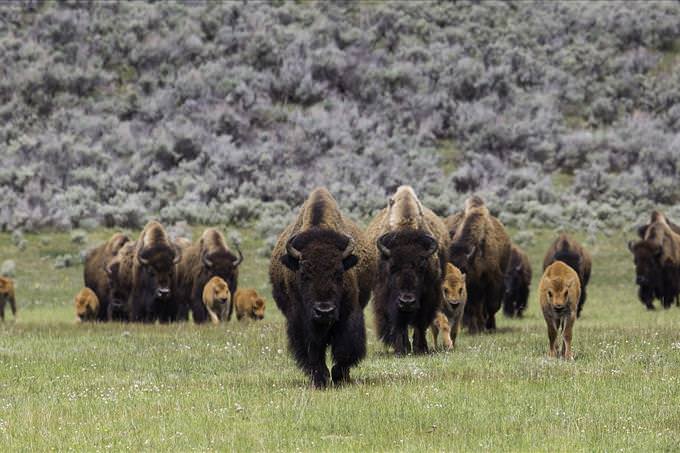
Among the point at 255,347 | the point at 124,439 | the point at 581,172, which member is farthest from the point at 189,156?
the point at 124,439

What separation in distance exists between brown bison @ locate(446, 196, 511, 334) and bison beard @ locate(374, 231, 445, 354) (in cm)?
278

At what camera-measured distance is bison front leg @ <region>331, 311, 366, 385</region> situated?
11.5 m

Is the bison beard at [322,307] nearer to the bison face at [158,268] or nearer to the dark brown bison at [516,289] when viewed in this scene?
the bison face at [158,268]

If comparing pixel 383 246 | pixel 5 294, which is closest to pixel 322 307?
pixel 383 246

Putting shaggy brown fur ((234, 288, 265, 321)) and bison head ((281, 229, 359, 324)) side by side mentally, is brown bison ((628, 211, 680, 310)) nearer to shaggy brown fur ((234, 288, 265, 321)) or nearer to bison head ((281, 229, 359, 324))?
shaggy brown fur ((234, 288, 265, 321))

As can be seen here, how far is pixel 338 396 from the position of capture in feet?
34.7

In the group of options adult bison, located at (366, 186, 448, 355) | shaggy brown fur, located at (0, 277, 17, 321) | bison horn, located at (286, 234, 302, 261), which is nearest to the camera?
bison horn, located at (286, 234, 302, 261)

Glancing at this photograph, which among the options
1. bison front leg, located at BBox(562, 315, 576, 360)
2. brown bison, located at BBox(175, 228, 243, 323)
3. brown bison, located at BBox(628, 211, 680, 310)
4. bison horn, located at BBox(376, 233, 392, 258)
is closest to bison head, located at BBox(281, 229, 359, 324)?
bison horn, located at BBox(376, 233, 392, 258)

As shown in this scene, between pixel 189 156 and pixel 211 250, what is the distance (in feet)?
69.5

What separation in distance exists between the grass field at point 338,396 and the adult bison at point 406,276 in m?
0.55

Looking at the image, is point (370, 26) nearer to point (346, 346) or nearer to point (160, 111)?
point (160, 111)

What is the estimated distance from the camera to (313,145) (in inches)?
1727

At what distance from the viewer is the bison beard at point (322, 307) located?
11.0 m

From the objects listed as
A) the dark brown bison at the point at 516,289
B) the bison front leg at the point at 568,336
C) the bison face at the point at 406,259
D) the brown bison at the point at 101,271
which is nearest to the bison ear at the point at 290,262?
the bison face at the point at 406,259
